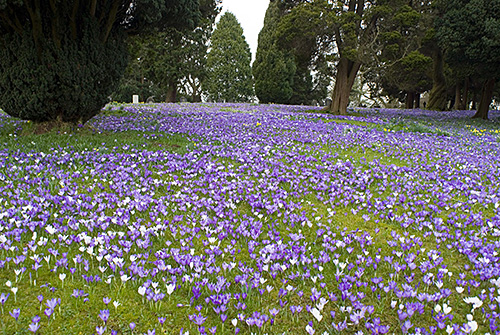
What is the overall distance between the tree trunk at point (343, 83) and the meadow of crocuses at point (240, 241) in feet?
45.6

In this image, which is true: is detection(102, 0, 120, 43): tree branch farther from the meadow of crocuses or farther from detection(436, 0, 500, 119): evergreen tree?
detection(436, 0, 500, 119): evergreen tree

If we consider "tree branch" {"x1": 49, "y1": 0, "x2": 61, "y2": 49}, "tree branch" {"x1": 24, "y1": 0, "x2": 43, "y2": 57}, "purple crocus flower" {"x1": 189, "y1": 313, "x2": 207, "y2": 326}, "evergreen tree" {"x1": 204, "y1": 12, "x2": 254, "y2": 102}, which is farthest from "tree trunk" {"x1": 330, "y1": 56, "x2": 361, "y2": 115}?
"evergreen tree" {"x1": 204, "y1": 12, "x2": 254, "y2": 102}

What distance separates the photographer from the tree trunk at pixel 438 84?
29.8 meters

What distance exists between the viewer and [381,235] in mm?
4254

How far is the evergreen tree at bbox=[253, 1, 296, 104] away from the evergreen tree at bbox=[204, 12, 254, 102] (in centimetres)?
341

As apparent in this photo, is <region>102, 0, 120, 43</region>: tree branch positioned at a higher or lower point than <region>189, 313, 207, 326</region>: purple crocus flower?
higher

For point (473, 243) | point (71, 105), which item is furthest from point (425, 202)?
point (71, 105)

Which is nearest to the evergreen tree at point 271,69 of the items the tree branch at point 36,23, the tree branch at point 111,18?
the tree branch at point 111,18

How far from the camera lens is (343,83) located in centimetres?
2139

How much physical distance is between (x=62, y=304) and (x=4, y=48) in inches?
333

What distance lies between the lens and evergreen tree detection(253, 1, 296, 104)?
4212 centimetres

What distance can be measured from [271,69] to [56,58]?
1411 inches

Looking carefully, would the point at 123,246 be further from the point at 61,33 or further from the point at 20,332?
the point at 61,33

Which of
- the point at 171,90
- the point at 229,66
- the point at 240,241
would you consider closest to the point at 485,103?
the point at 240,241
